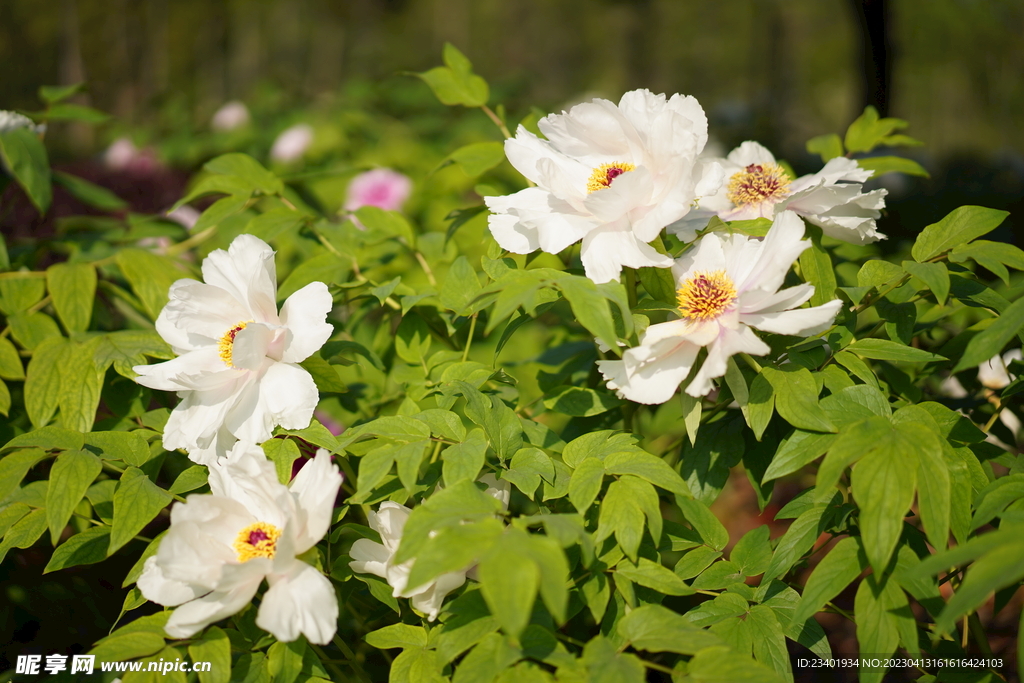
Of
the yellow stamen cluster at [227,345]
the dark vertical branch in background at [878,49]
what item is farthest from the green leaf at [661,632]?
the dark vertical branch in background at [878,49]

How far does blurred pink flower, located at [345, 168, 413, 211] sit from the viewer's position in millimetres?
2596

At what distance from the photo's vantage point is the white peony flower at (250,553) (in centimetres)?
83

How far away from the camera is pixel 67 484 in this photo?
3.16 feet

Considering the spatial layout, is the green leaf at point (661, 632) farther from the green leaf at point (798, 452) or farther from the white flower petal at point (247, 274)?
the white flower petal at point (247, 274)

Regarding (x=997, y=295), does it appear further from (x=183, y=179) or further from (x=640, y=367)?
(x=183, y=179)

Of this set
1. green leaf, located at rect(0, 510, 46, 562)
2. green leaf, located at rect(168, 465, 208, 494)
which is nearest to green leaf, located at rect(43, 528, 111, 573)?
green leaf, located at rect(0, 510, 46, 562)

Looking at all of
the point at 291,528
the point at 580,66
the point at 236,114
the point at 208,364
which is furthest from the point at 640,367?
the point at 580,66

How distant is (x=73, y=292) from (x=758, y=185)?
131cm

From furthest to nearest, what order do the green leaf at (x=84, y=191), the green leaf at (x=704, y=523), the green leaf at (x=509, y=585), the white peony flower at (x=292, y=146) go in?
the white peony flower at (x=292, y=146) < the green leaf at (x=84, y=191) < the green leaf at (x=704, y=523) < the green leaf at (x=509, y=585)

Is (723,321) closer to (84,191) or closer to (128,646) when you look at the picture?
(128,646)

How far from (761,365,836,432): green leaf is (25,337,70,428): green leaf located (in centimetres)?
115

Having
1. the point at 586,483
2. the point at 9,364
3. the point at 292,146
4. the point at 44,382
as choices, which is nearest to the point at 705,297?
the point at 586,483

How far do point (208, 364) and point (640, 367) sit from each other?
636 millimetres

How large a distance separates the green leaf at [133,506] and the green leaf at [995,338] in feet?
3.28
